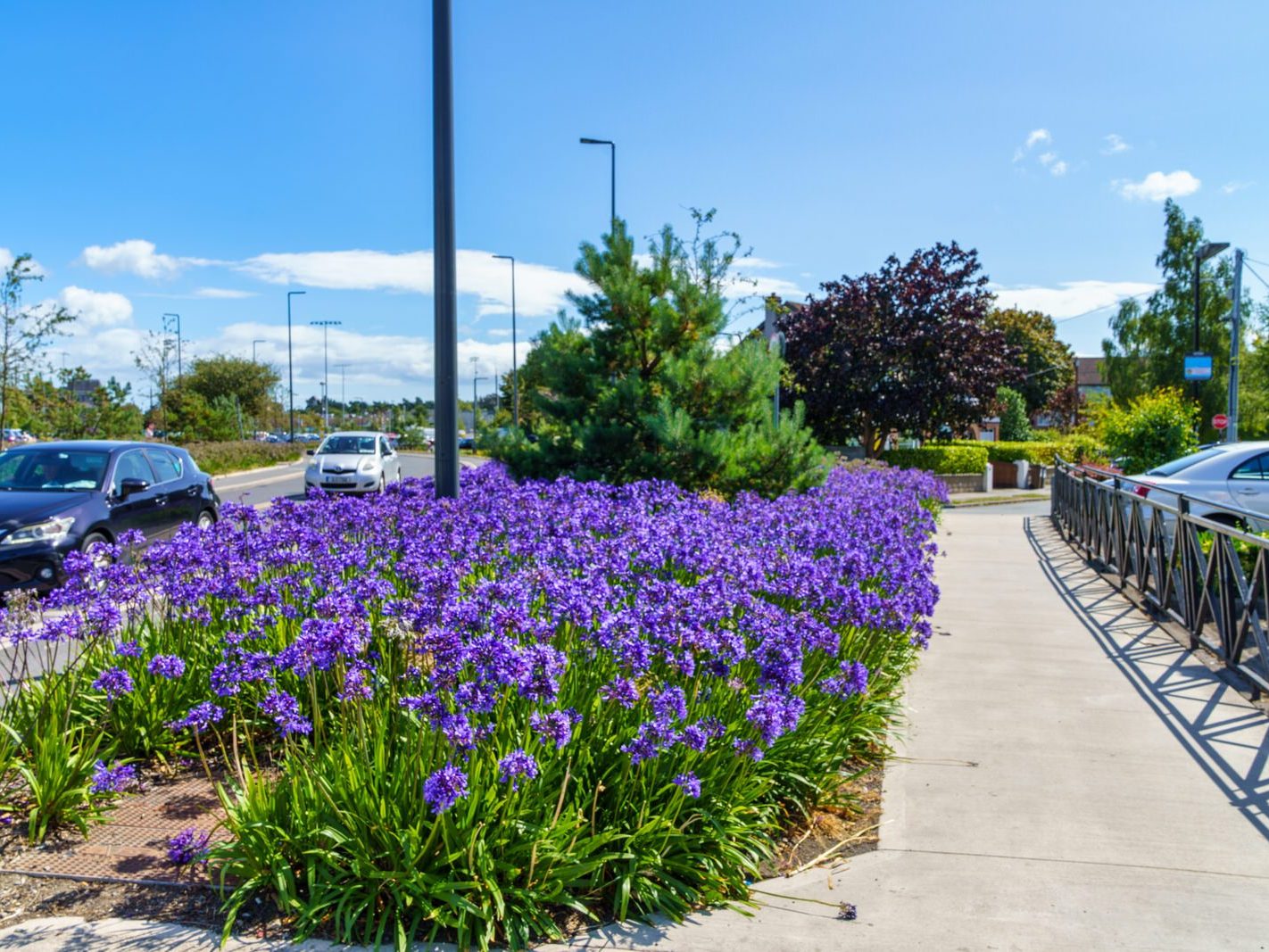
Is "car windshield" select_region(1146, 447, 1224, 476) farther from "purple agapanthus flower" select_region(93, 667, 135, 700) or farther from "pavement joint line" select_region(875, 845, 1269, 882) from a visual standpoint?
"purple agapanthus flower" select_region(93, 667, 135, 700)

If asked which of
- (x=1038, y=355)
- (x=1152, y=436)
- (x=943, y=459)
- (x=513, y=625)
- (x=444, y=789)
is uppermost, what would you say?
(x=1038, y=355)

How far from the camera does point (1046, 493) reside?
2784cm

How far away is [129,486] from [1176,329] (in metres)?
43.1

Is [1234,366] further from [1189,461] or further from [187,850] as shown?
[187,850]

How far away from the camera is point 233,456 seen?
38000 millimetres

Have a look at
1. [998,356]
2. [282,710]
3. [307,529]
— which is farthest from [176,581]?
[998,356]

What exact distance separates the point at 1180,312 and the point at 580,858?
45720mm

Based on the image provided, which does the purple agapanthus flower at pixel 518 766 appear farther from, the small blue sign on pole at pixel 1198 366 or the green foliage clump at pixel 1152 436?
the small blue sign on pole at pixel 1198 366

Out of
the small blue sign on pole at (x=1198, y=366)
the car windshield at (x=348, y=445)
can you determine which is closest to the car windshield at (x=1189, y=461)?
the small blue sign on pole at (x=1198, y=366)

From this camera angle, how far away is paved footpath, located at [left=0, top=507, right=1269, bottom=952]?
2.92 m

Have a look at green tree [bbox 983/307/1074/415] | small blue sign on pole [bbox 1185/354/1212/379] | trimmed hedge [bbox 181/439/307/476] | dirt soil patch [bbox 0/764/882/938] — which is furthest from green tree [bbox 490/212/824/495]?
green tree [bbox 983/307/1074/415]

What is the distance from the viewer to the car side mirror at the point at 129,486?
9.44 meters

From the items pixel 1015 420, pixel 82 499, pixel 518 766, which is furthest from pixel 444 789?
pixel 1015 420

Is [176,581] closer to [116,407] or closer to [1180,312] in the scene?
[116,407]
